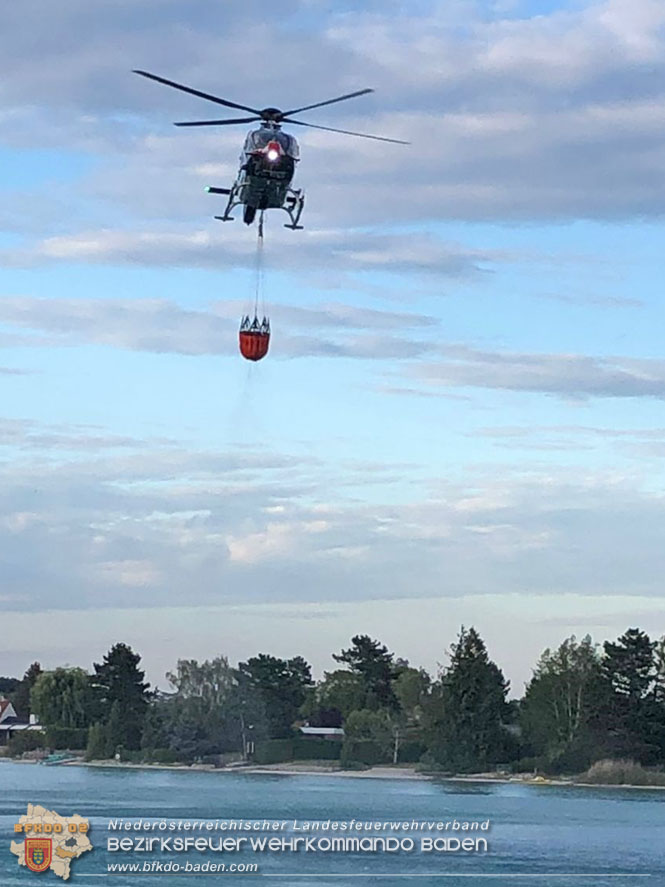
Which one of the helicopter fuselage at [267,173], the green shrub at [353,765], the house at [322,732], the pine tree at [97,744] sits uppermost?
the helicopter fuselage at [267,173]

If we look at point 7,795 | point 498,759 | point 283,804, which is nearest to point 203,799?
point 283,804

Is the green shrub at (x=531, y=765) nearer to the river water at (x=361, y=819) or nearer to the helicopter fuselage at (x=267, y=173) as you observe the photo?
the river water at (x=361, y=819)

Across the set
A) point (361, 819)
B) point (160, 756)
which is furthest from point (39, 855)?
point (160, 756)

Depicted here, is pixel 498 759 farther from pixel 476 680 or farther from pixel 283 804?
pixel 283 804

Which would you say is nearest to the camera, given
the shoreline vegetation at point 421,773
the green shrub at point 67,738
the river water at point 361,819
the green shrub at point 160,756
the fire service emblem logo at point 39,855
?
the river water at point 361,819

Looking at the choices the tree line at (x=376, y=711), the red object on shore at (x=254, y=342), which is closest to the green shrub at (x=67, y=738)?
the tree line at (x=376, y=711)

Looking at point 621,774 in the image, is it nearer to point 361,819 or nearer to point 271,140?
point 361,819

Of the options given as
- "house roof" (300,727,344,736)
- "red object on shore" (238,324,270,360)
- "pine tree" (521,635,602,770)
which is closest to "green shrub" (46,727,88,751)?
"house roof" (300,727,344,736)
